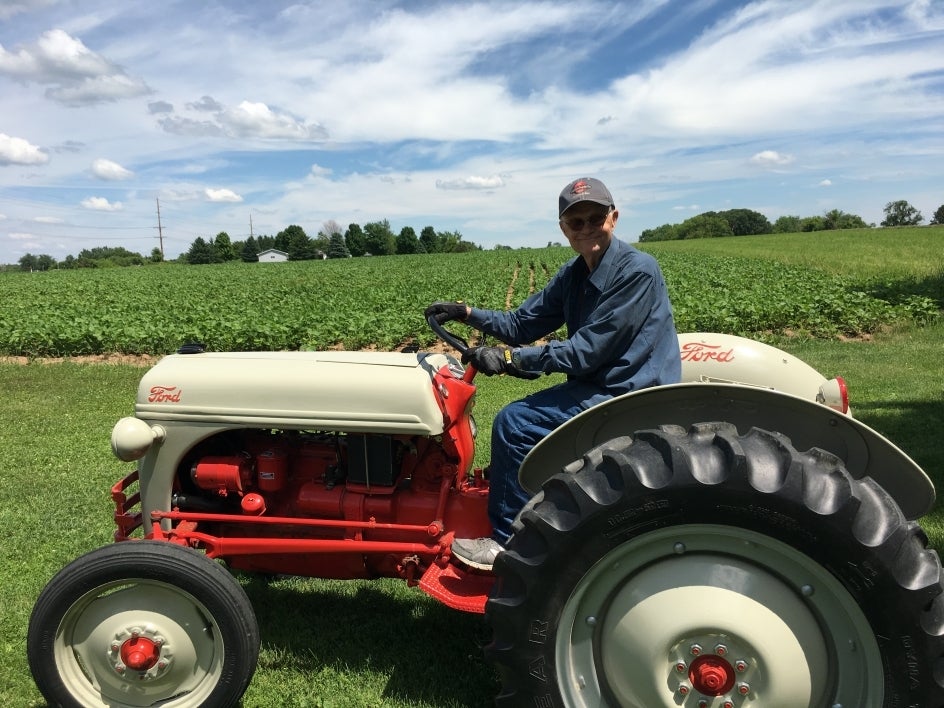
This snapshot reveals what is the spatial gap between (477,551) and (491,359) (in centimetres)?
76

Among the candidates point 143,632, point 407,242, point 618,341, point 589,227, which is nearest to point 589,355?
point 618,341

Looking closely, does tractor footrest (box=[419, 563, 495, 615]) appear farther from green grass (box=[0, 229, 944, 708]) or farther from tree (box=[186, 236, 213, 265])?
tree (box=[186, 236, 213, 265])

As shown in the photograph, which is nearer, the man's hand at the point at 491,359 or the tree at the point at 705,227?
the man's hand at the point at 491,359

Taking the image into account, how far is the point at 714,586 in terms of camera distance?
1972 mm

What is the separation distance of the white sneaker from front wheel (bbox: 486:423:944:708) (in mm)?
479

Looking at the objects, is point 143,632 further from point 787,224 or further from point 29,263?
point 787,224

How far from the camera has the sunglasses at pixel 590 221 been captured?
8.69 ft

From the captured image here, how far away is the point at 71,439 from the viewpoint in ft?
20.1

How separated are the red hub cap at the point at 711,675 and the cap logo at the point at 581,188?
1688 millimetres

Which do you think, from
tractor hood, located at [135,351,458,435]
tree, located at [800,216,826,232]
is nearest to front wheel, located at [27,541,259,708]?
tractor hood, located at [135,351,458,435]

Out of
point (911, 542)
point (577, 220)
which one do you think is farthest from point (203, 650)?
point (911, 542)

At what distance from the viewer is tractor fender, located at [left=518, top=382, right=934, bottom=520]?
6.81 feet

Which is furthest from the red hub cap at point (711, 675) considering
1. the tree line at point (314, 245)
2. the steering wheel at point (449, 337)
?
the tree line at point (314, 245)

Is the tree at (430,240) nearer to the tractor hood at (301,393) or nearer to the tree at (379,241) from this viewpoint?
the tree at (379,241)
